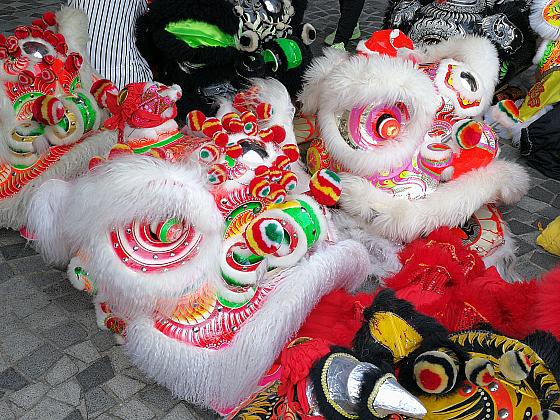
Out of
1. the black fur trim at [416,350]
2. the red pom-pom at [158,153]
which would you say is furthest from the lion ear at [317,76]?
the black fur trim at [416,350]

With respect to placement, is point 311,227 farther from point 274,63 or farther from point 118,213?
point 274,63

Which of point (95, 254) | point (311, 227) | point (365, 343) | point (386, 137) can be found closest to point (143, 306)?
point (95, 254)

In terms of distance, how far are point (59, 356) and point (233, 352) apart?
663 mm

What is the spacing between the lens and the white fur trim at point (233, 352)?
162cm

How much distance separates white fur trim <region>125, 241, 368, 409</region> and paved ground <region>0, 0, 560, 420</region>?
12 centimetres

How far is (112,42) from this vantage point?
274 cm

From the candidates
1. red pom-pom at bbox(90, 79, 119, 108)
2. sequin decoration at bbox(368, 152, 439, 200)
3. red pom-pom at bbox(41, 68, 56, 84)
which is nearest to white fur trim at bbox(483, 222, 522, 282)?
sequin decoration at bbox(368, 152, 439, 200)

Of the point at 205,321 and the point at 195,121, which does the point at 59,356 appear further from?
the point at 195,121

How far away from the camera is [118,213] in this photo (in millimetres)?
1551

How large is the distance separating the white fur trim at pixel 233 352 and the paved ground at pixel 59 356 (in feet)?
0.40

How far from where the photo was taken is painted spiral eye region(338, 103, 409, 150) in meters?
2.29

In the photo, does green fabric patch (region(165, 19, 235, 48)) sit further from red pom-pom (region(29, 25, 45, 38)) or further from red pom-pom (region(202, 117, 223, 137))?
red pom-pom (region(202, 117, 223, 137))

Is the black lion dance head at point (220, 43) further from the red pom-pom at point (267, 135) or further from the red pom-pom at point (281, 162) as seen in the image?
the red pom-pom at point (281, 162)

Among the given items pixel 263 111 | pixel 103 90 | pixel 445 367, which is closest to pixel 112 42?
pixel 103 90
